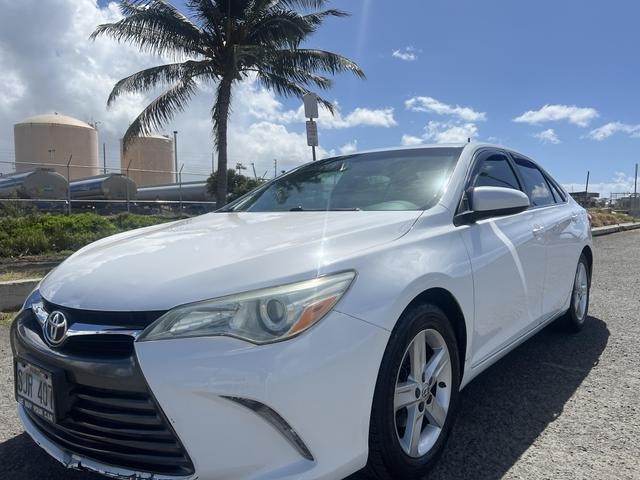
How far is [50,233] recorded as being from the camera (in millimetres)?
8922

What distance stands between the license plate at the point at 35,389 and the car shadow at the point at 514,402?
1.27 m

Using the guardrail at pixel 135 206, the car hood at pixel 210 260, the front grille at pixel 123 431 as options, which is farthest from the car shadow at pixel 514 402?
the guardrail at pixel 135 206

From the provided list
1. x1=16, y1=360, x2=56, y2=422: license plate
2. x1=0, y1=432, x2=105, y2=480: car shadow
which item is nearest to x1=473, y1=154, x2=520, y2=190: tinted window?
x1=16, y1=360, x2=56, y2=422: license plate

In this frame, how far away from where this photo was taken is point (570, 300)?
4309mm

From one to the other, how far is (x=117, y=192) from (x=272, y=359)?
1110 inches

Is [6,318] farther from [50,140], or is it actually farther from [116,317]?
[50,140]

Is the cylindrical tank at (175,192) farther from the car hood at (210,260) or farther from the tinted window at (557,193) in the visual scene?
the car hood at (210,260)

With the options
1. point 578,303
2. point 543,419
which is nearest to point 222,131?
point 578,303

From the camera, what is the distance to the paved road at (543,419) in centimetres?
247

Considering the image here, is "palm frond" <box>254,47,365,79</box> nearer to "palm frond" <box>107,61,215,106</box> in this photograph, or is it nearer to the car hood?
"palm frond" <box>107,61,215,106</box>

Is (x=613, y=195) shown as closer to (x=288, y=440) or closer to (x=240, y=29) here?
(x=240, y=29)

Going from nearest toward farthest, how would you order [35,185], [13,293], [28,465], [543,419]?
1. [28,465]
2. [543,419]
3. [13,293]
4. [35,185]

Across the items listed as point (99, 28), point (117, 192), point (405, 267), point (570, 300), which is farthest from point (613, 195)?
point (405, 267)

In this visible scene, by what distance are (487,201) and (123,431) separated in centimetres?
201
